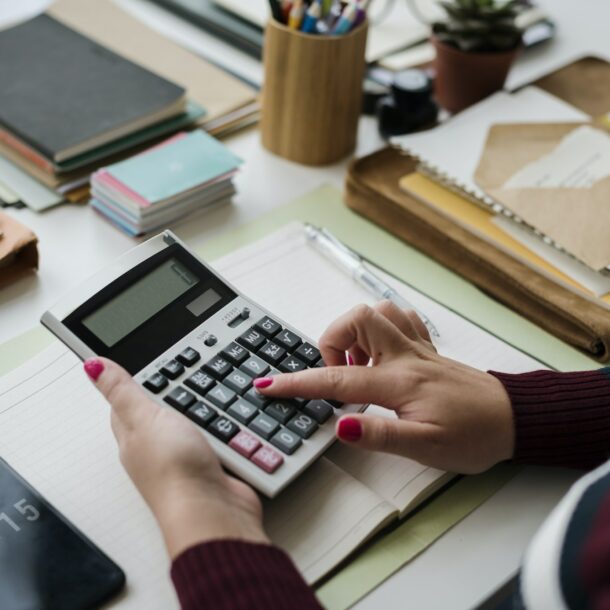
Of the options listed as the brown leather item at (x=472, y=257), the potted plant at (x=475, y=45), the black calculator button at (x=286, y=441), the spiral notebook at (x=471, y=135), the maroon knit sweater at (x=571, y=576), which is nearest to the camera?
the maroon knit sweater at (x=571, y=576)

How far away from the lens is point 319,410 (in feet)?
2.03

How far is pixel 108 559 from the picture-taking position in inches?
22.0

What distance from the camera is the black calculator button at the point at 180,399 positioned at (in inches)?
23.9

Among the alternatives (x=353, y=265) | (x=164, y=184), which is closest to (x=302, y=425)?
(x=353, y=265)

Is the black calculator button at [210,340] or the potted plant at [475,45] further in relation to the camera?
the potted plant at [475,45]

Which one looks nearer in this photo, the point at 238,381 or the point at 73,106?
the point at 238,381

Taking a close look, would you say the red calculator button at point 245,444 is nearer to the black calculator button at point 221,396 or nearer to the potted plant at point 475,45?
the black calculator button at point 221,396

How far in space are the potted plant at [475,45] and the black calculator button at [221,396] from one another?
57cm

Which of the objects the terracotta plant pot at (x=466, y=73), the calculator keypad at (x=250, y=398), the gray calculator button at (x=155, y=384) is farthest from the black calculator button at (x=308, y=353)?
the terracotta plant pot at (x=466, y=73)

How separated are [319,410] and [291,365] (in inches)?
1.8

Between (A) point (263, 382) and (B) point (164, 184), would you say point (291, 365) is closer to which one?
(A) point (263, 382)

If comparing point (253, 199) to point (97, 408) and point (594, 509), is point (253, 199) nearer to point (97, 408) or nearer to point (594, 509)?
point (97, 408)

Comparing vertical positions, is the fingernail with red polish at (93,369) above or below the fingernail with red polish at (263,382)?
above

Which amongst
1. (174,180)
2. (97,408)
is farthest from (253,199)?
(97,408)
